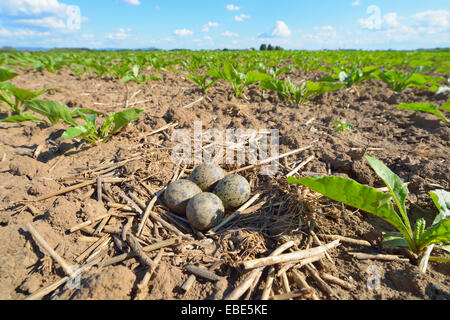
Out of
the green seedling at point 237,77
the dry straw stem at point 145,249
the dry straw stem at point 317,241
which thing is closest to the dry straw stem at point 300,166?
the dry straw stem at point 317,241

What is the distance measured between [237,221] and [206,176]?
0.57m

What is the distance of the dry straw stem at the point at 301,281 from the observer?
1.47 meters

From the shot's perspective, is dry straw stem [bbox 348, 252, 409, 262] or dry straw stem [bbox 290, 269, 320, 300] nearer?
dry straw stem [bbox 290, 269, 320, 300]

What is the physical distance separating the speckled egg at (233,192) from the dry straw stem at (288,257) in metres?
0.72

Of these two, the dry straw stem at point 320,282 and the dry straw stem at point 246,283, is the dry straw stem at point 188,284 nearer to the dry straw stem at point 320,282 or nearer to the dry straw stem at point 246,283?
the dry straw stem at point 246,283

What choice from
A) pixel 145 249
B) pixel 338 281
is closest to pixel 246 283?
pixel 338 281

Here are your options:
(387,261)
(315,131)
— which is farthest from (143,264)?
(315,131)

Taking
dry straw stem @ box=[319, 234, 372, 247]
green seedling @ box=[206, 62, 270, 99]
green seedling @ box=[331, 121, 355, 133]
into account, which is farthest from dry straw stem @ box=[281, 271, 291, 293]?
green seedling @ box=[206, 62, 270, 99]

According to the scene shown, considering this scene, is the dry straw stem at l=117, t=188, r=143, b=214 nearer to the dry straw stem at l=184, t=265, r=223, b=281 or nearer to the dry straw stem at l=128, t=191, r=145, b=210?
the dry straw stem at l=128, t=191, r=145, b=210

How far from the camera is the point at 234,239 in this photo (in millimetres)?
1947

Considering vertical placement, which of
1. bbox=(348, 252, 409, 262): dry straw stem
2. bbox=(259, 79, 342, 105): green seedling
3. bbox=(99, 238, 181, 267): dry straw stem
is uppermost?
bbox=(259, 79, 342, 105): green seedling

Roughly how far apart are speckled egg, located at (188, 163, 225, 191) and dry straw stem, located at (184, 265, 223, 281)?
930 millimetres

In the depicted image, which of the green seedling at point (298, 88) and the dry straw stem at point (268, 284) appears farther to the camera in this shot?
the green seedling at point (298, 88)

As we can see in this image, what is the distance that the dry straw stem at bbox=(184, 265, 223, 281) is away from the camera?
162 cm
